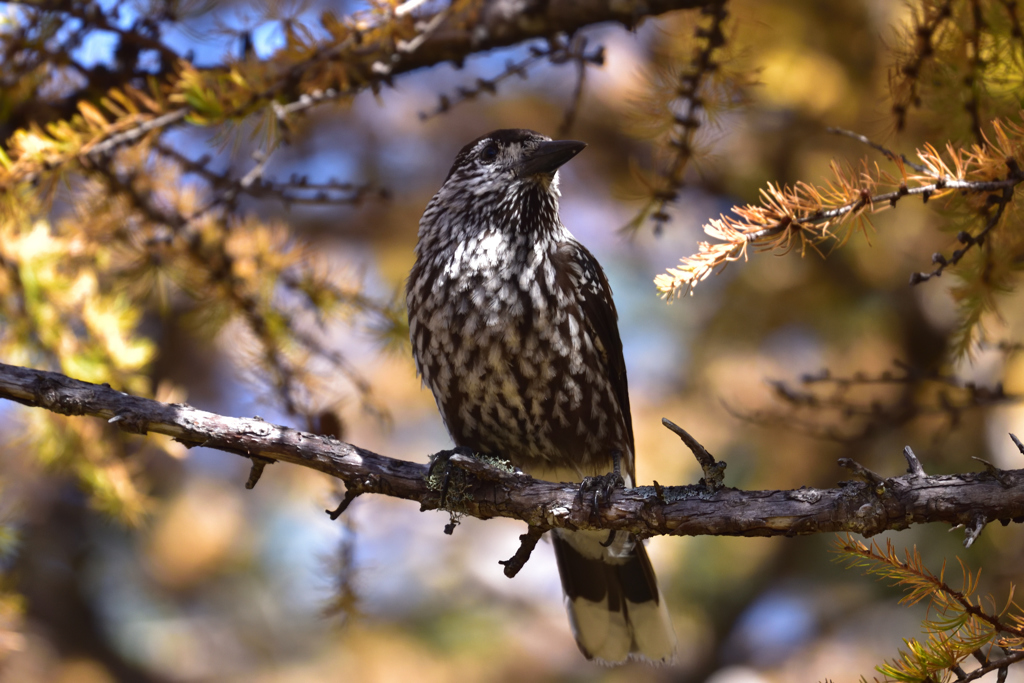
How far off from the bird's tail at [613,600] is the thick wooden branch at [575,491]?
946mm

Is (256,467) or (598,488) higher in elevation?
(256,467)

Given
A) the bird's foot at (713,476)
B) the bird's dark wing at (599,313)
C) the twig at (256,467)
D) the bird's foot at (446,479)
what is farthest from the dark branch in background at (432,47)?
the bird's foot at (713,476)

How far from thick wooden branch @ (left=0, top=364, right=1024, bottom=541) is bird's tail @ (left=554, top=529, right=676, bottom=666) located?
0.95 meters

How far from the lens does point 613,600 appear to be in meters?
3.31

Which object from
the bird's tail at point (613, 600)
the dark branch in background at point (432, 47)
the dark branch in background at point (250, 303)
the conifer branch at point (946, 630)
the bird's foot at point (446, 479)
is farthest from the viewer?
the bird's tail at point (613, 600)

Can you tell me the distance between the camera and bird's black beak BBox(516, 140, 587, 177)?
9.71ft

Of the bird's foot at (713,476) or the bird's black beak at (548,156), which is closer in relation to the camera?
→ the bird's foot at (713,476)

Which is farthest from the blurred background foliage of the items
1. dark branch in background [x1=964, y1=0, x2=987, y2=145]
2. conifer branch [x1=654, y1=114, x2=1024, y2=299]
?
conifer branch [x1=654, y1=114, x2=1024, y2=299]

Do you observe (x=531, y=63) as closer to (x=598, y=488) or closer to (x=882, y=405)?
(x=598, y=488)

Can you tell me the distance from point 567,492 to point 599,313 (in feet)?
2.91

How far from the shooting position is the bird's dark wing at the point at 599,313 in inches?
117

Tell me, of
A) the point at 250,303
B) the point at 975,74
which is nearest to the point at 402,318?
the point at 250,303

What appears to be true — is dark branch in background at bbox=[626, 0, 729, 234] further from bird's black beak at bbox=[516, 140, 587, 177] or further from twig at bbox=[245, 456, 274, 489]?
twig at bbox=[245, 456, 274, 489]

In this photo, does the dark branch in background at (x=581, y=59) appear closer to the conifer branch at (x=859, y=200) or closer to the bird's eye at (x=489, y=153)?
the bird's eye at (x=489, y=153)
